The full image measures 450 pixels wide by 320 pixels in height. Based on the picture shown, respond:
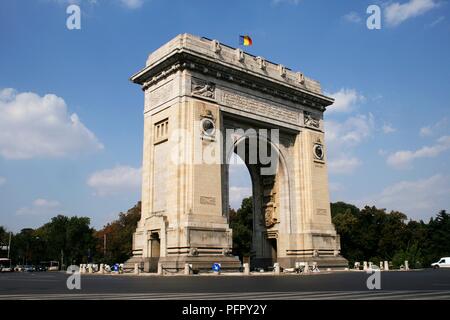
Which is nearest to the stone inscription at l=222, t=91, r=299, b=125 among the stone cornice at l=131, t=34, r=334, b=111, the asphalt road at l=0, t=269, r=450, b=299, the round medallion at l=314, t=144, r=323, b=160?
the stone cornice at l=131, t=34, r=334, b=111

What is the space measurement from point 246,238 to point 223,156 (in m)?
32.4

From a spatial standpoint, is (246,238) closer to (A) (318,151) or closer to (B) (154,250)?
(A) (318,151)

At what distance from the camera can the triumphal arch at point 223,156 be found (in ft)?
102

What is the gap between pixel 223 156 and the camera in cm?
3531

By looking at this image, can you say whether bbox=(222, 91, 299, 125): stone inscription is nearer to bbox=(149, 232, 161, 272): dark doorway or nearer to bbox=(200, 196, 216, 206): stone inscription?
bbox=(200, 196, 216, 206): stone inscription

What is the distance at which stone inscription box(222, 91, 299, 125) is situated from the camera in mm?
35344

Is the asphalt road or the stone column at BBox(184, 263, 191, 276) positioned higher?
the asphalt road

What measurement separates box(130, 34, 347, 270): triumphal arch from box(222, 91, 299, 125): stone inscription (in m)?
0.09

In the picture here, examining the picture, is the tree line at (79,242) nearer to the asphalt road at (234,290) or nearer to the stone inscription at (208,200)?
the stone inscription at (208,200)

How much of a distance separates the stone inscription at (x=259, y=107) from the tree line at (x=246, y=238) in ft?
93.1

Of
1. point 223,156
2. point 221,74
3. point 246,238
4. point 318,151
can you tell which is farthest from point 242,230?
point 221,74

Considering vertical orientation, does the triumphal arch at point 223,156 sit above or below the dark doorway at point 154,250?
above

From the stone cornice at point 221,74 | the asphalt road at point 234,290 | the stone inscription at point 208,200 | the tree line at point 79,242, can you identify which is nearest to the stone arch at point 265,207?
the stone cornice at point 221,74
